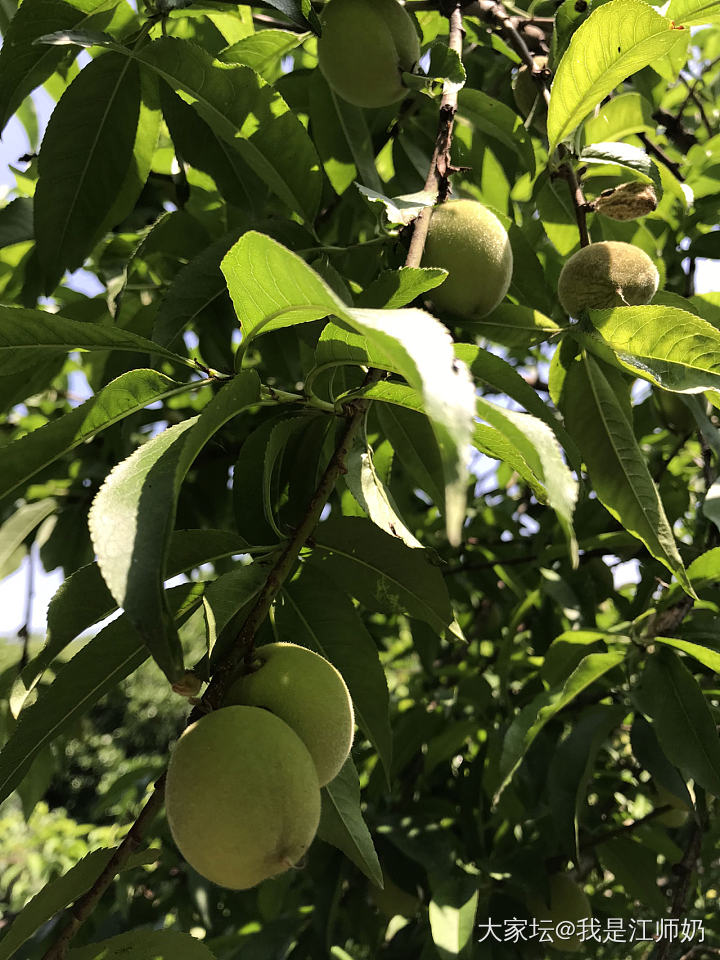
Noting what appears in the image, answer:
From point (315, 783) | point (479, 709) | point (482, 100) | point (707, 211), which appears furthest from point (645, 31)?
point (479, 709)

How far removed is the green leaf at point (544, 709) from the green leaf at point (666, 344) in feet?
1.55

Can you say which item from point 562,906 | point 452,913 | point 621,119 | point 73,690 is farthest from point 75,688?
point 562,906

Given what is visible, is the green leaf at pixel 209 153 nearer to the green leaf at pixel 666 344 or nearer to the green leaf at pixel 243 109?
the green leaf at pixel 243 109

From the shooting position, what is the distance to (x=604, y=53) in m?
0.94

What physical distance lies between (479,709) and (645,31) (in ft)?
4.46

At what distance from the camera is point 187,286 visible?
1.01 metres

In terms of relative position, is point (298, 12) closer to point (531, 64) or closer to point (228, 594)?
point (531, 64)

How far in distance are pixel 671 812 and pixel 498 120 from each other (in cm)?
152

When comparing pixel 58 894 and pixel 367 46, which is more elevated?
pixel 367 46

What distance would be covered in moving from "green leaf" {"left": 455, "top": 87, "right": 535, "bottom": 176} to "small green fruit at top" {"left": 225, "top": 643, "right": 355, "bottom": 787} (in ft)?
2.71

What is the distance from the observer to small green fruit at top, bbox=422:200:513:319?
0.92 meters

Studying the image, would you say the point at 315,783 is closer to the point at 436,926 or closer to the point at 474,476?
the point at 436,926

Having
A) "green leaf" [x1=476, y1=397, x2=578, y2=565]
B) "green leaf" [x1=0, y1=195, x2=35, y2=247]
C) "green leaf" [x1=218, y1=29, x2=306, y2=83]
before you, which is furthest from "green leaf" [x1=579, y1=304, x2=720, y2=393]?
"green leaf" [x1=0, y1=195, x2=35, y2=247]

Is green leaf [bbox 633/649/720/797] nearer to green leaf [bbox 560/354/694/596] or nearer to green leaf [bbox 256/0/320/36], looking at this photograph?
green leaf [bbox 560/354/694/596]
